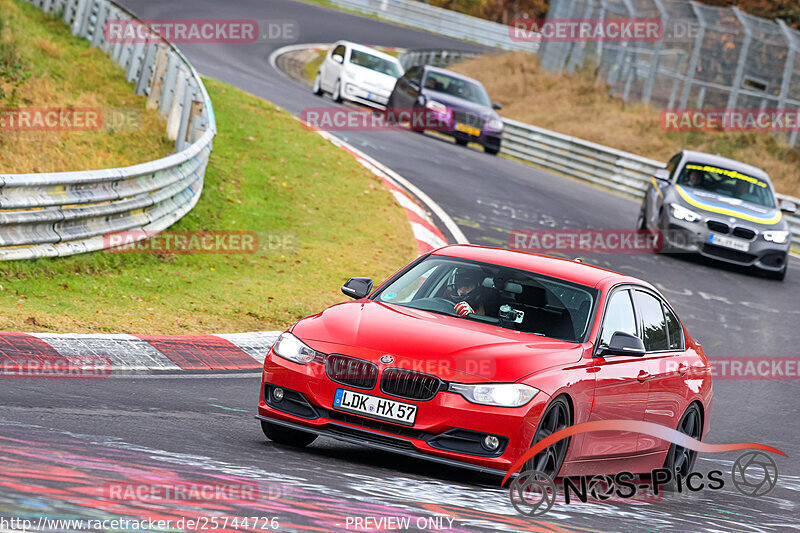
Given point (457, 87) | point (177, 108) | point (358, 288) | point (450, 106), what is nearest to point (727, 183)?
point (450, 106)

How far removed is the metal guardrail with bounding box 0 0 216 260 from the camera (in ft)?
37.2

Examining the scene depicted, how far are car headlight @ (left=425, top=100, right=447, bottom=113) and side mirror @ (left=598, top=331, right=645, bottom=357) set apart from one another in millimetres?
21425

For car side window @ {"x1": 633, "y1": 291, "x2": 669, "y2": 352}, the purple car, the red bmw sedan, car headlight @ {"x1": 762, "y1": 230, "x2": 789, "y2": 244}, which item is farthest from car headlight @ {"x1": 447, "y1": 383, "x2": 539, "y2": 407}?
the purple car

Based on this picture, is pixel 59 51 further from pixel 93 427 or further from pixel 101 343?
pixel 93 427

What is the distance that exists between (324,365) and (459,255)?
1770 mm

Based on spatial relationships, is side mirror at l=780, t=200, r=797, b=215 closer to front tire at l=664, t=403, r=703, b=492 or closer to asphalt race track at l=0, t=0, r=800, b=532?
asphalt race track at l=0, t=0, r=800, b=532

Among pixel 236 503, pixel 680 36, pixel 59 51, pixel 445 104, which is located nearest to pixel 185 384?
pixel 236 503

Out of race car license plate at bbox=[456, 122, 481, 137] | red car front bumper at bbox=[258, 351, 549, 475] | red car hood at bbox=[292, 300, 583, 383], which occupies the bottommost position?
race car license plate at bbox=[456, 122, 481, 137]

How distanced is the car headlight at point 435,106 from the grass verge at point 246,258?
600 centimetres

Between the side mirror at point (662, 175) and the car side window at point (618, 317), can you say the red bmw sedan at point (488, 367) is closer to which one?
the car side window at point (618, 317)

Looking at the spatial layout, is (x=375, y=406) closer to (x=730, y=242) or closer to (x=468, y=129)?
(x=730, y=242)

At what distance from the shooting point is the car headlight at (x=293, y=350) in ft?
23.7

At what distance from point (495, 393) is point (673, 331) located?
8.77 feet

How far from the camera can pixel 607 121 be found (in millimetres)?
36906
